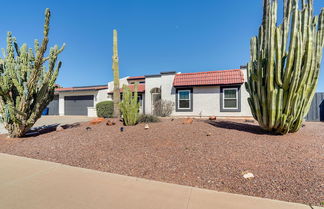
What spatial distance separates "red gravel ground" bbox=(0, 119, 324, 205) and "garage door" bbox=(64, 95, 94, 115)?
12748 millimetres

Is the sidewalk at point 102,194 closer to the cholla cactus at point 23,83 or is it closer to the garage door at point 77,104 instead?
the cholla cactus at point 23,83

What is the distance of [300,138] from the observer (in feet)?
15.3

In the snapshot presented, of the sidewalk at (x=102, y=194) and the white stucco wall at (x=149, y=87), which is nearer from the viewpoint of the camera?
the sidewalk at (x=102, y=194)

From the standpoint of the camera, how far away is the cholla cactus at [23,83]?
5953mm

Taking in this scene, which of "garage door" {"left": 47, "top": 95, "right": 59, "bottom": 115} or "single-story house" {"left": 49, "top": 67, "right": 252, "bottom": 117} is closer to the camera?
"single-story house" {"left": 49, "top": 67, "right": 252, "bottom": 117}

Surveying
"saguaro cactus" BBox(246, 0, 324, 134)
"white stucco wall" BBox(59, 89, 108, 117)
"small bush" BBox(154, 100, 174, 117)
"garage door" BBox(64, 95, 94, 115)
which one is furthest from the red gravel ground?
"garage door" BBox(64, 95, 94, 115)

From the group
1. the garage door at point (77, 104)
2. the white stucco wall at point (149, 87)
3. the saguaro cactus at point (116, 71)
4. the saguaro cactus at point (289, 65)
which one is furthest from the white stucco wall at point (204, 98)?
the garage door at point (77, 104)

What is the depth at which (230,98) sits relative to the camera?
11977 mm

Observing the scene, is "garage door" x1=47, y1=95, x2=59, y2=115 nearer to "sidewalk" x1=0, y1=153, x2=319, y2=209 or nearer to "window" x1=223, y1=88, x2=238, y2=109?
"sidewalk" x1=0, y1=153, x2=319, y2=209

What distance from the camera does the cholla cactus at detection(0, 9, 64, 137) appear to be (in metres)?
5.95

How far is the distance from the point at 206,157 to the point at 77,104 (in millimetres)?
18999

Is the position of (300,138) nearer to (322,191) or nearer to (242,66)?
(322,191)

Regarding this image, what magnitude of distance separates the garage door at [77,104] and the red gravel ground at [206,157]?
12.7m

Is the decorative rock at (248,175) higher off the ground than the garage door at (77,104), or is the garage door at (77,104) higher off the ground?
the garage door at (77,104)
